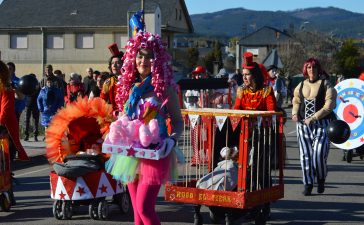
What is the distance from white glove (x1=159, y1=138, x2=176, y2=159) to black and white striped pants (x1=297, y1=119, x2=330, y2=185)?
5.24m

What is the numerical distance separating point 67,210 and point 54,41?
187 ft

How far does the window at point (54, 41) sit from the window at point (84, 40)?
4.80ft

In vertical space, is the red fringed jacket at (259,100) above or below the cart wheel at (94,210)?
above

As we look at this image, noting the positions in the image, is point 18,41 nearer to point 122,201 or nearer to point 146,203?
point 122,201

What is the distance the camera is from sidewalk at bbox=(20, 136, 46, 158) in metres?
16.1

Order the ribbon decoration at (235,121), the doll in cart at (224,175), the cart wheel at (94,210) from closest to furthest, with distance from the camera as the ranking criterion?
the ribbon decoration at (235,121), the doll in cart at (224,175), the cart wheel at (94,210)

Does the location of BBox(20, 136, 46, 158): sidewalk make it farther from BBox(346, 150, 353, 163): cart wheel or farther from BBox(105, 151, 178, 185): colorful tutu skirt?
BBox(105, 151, 178, 185): colorful tutu skirt

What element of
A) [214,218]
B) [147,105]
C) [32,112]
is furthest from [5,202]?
[32,112]

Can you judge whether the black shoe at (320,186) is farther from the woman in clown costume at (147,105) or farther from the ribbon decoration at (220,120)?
the woman in clown costume at (147,105)

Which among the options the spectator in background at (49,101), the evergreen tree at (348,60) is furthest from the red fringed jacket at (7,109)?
the evergreen tree at (348,60)

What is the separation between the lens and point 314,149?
11203 mm

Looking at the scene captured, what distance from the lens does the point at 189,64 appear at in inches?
3282

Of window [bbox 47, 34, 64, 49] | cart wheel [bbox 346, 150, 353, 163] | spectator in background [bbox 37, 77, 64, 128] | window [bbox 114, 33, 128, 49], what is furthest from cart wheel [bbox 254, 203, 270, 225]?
window [bbox 47, 34, 64, 49]

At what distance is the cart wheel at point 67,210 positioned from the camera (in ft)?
29.8
